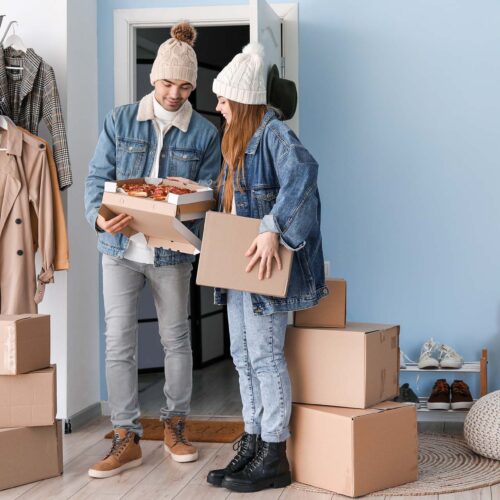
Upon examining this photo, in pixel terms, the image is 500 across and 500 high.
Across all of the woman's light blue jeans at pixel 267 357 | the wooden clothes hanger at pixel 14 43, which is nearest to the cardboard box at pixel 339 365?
the woman's light blue jeans at pixel 267 357

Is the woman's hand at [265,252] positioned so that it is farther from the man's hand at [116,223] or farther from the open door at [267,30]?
the open door at [267,30]

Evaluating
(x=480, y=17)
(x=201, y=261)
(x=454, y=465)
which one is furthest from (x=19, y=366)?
(x=480, y=17)

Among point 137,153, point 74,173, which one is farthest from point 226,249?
point 74,173

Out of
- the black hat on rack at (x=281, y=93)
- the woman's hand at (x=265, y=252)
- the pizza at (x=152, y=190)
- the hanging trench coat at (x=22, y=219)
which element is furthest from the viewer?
the black hat on rack at (x=281, y=93)

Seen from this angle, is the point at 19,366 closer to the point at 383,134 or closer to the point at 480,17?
the point at 383,134

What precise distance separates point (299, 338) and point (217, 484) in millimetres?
543

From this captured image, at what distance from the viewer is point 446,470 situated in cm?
303

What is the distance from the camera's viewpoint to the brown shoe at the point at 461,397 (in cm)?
364

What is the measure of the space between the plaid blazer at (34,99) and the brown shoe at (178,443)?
1052 mm

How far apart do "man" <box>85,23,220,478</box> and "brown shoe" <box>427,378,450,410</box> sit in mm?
1098

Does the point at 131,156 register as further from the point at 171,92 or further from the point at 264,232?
the point at 264,232

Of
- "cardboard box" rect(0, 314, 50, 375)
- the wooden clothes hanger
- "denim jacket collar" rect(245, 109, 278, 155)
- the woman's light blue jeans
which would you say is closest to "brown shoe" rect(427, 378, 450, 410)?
the woman's light blue jeans

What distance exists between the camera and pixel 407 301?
12.7 ft

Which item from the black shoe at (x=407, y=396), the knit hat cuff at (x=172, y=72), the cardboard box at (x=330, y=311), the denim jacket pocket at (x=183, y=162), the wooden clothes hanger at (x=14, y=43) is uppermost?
the wooden clothes hanger at (x=14, y=43)
